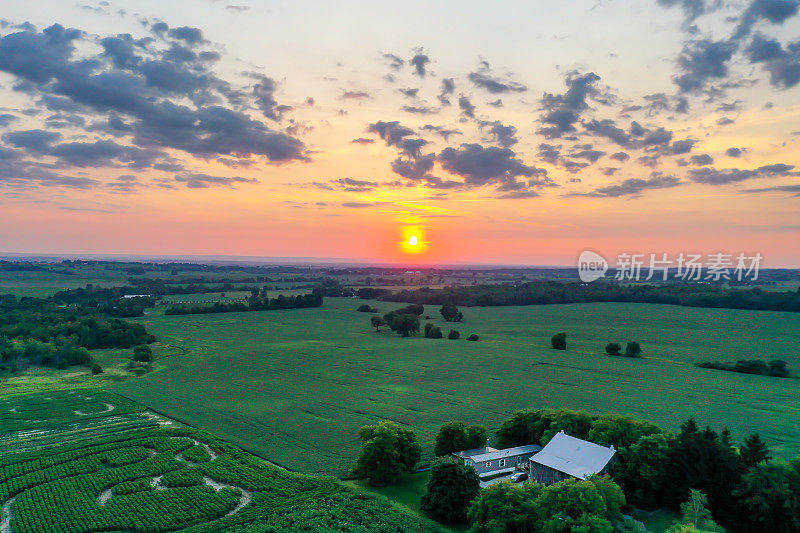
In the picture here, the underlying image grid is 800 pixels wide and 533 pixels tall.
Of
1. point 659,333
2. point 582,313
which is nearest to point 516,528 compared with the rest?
point 659,333

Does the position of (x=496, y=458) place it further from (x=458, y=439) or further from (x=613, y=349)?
(x=613, y=349)

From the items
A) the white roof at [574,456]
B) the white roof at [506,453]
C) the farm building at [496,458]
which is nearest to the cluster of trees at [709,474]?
the white roof at [574,456]

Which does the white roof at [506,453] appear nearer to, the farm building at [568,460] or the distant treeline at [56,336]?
the farm building at [568,460]

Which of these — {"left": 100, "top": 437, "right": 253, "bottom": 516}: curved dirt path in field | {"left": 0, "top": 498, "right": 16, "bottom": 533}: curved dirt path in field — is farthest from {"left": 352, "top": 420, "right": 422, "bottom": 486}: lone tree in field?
{"left": 0, "top": 498, "right": 16, "bottom": 533}: curved dirt path in field

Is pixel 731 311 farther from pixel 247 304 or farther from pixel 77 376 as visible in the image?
pixel 77 376

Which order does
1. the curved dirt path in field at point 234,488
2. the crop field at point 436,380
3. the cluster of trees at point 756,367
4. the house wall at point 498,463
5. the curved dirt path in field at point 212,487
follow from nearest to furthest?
the curved dirt path in field at point 234,488 → the curved dirt path in field at point 212,487 → the house wall at point 498,463 → the crop field at point 436,380 → the cluster of trees at point 756,367
